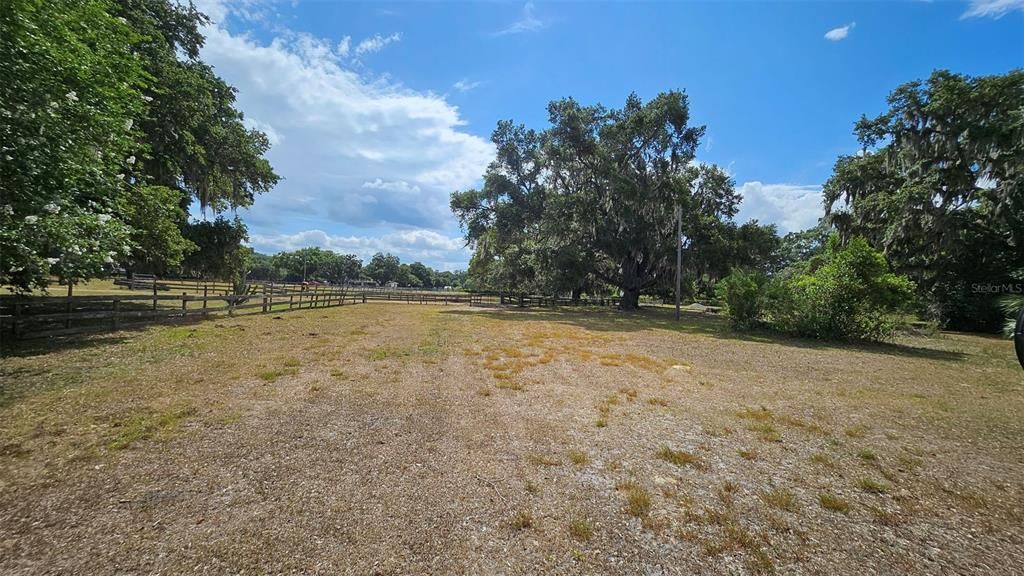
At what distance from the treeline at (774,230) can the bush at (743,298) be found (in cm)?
5

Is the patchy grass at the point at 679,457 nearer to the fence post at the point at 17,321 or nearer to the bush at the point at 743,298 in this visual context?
the fence post at the point at 17,321

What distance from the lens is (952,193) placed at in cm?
1738

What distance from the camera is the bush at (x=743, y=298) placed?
14.2 meters

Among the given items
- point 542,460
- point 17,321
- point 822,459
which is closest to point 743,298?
point 822,459

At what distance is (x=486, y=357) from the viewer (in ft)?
28.2

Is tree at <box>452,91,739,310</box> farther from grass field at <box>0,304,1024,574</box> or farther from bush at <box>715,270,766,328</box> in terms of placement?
grass field at <box>0,304,1024,574</box>

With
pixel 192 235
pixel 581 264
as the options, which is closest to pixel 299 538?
pixel 192 235

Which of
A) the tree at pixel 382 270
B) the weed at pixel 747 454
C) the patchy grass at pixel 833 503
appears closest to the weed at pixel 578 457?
the weed at pixel 747 454

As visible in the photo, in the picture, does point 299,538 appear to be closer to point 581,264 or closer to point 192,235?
point 192,235

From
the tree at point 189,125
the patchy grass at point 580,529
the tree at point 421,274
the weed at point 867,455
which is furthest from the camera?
the tree at point 421,274

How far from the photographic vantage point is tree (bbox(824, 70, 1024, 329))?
633 inches

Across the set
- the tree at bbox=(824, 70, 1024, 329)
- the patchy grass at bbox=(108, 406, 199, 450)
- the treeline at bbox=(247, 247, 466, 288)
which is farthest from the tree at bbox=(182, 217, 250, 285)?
the treeline at bbox=(247, 247, 466, 288)

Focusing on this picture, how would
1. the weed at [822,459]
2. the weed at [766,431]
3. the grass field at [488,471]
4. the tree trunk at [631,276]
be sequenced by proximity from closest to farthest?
the grass field at [488,471], the weed at [822,459], the weed at [766,431], the tree trunk at [631,276]

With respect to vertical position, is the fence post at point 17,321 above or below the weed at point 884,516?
above
